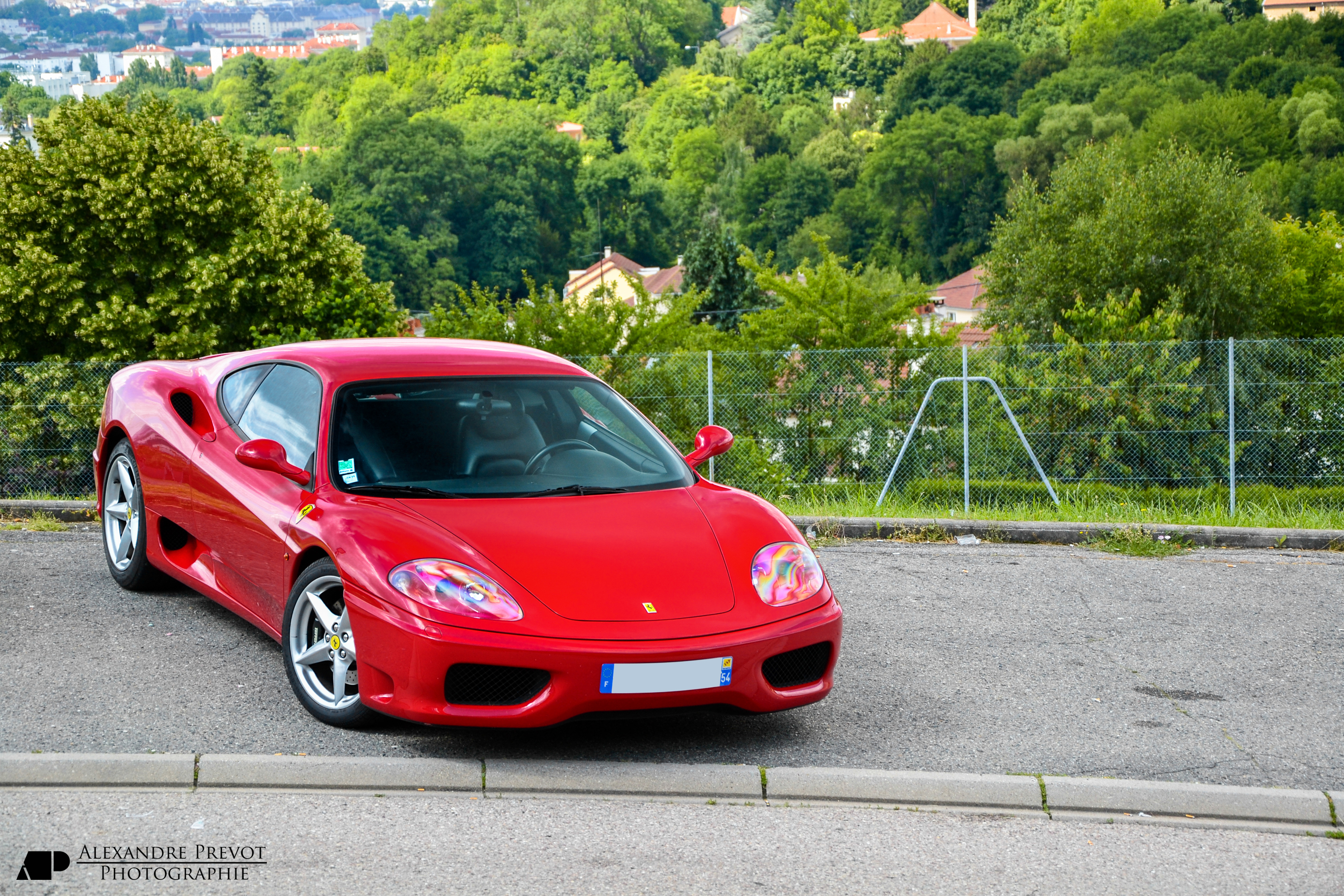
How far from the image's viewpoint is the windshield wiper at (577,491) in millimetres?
5145

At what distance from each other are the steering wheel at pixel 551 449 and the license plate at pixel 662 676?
1.25 meters

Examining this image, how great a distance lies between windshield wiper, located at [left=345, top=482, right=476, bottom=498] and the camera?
500 cm

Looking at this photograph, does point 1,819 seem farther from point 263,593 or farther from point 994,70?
point 994,70

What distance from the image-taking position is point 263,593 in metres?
5.34

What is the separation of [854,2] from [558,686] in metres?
208

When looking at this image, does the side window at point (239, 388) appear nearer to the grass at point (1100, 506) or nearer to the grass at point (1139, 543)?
the grass at point (1100, 506)

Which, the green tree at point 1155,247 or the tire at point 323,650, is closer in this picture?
the tire at point 323,650

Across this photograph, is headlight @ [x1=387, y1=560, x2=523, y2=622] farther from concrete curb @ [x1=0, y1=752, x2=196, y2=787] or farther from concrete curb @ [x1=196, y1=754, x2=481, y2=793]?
concrete curb @ [x1=0, y1=752, x2=196, y2=787]

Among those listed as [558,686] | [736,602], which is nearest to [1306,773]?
[736,602]

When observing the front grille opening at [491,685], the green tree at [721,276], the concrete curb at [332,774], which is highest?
the front grille opening at [491,685]

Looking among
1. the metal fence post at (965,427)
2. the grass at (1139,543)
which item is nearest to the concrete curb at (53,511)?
the grass at (1139,543)

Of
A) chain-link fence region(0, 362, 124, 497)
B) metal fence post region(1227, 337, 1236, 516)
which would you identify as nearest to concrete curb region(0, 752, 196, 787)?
chain-link fence region(0, 362, 124, 497)

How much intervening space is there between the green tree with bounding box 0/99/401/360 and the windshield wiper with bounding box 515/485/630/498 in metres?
A: 13.9

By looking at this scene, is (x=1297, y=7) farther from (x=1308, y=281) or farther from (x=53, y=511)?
(x=53, y=511)
